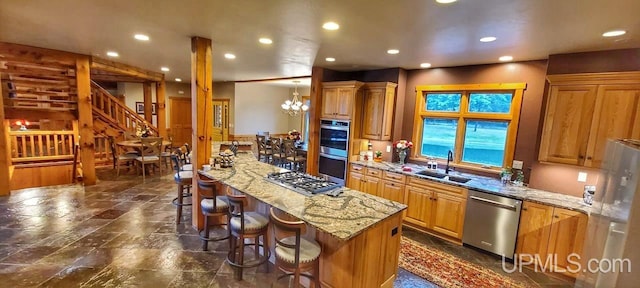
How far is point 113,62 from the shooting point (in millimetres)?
5992

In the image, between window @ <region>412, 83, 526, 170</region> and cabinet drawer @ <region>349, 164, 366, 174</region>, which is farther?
cabinet drawer @ <region>349, 164, 366, 174</region>

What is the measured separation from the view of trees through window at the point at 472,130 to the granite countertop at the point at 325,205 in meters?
2.46

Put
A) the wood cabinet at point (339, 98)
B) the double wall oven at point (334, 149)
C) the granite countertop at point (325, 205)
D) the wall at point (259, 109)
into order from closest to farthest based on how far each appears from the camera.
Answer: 1. the granite countertop at point (325, 205)
2. the wood cabinet at point (339, 98)
3. the double wall oven at point (334, 149)
4. the wall at point (259, 109)

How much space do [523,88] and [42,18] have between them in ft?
19.6

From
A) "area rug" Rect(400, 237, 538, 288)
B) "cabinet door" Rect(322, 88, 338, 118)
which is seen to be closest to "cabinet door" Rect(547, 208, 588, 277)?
"area rug" Rect(400, 237, 538, 288)

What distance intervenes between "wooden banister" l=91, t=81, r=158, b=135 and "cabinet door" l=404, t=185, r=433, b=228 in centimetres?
732

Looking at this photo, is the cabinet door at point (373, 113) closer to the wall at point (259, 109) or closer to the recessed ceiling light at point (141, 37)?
the recessed ceiling light at point (141, 37)

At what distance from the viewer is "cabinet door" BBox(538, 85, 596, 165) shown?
9.86ft

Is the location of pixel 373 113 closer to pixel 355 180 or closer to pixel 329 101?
pixel 329 101

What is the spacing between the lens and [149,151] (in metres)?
6.49

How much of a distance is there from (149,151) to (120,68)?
204 centimetres

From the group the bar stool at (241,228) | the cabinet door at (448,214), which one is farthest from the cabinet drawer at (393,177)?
the bar stool at (241,228)

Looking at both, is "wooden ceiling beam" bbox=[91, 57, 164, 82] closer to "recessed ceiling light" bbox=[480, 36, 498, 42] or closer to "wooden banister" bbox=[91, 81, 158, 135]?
"wooden banister" bbox=[91, 81, 158, 135]

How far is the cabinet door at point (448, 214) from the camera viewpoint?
146 inches
